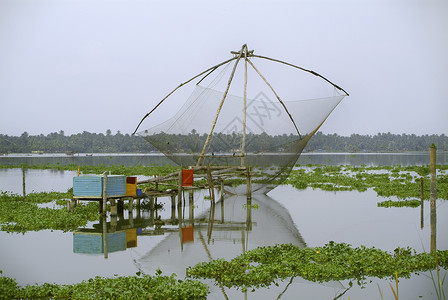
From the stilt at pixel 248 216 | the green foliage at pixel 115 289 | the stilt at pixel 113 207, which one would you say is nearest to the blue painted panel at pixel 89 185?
the stilt at pixel 113 207

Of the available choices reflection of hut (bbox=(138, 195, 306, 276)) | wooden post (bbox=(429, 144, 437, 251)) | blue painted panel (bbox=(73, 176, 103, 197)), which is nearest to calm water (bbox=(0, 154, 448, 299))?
reflection of hut (bbox=(138, 195, 306, 276))

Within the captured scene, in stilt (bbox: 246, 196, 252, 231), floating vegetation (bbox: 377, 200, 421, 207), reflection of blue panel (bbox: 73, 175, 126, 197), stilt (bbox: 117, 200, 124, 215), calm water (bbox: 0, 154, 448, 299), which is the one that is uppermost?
reflection of blue panel (bbox: 73, 175, 126, 197)

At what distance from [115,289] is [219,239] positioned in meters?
5.69

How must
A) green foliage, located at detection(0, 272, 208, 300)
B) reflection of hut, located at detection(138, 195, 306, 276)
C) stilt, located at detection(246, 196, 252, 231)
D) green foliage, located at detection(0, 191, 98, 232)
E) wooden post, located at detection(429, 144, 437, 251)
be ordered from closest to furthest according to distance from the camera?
green foliage, located at detection(0, 272, 208, 300), reflection of hut, located at detection(138, 195, 306, 276), wooden post, located at detection(429, 144, 437, 251), green foliage, located at detection(0, 191, 98, 232), stilt, located at detection(246, 196, 252, 231)

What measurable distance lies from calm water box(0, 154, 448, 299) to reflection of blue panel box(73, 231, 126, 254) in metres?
0.03

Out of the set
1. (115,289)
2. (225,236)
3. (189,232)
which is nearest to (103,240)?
(189,232)

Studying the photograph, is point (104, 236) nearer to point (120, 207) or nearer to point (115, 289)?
point (120, 207)

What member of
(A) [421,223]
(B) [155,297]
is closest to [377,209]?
(A) [421,223]

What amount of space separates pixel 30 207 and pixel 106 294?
1155cm

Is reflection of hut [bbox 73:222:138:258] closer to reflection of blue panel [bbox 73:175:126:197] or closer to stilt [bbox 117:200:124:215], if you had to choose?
reflection of blue panel [bbox 73:175:126:197]

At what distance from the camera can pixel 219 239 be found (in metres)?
13.9

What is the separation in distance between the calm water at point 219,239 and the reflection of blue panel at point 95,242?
0.03 meters

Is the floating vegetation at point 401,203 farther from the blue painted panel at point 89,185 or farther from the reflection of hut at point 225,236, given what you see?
the blue painted panel at point 89,185

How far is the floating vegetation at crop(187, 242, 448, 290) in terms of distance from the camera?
31.7ft
